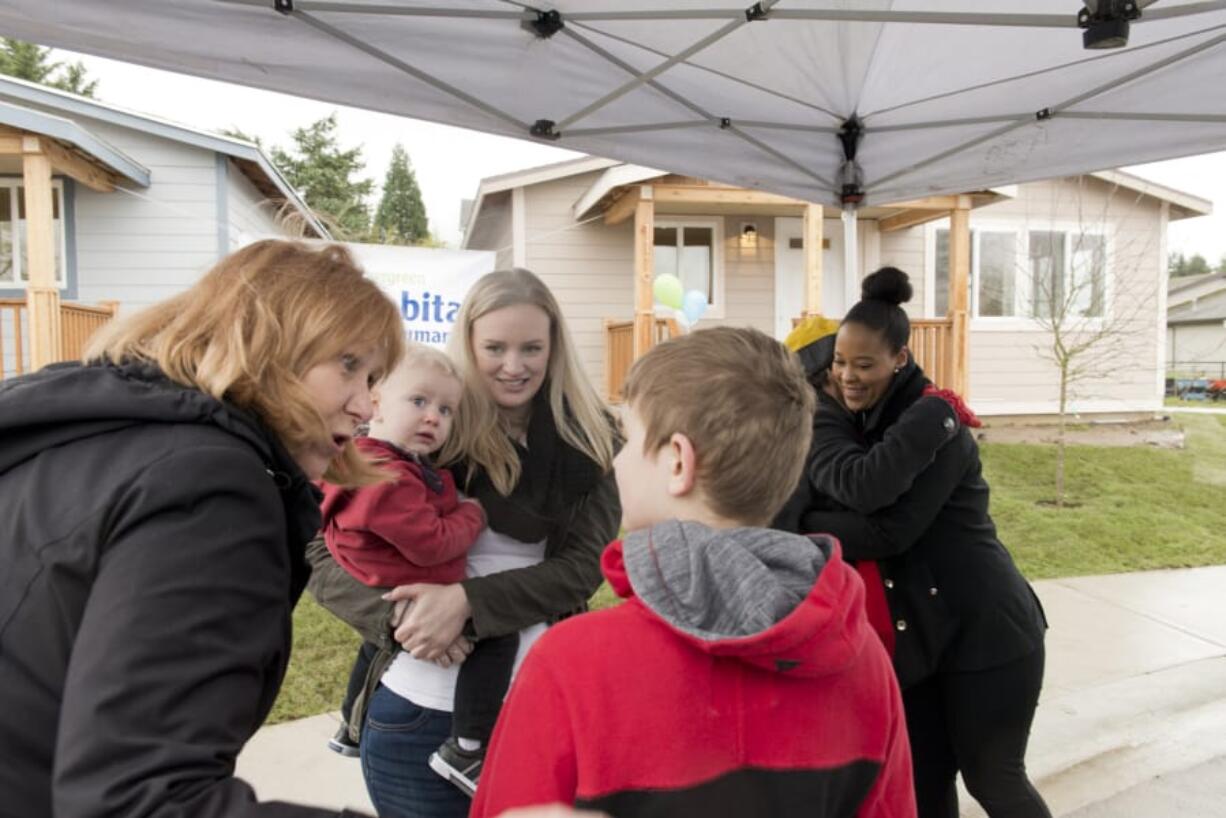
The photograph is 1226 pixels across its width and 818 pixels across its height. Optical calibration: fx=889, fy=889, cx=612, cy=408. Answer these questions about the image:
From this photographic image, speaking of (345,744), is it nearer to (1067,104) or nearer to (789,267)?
(1067,104)

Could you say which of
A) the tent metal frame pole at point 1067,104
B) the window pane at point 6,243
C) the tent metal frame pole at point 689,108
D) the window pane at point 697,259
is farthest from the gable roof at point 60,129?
the tent metal frame pole at point 1067,104

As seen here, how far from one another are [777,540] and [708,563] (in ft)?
0.35

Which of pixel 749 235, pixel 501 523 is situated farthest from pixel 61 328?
pixel 501 523

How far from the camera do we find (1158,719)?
15.5 feet

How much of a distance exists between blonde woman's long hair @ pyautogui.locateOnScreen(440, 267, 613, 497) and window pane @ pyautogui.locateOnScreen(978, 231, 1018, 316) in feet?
46.0

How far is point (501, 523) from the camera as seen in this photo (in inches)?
84.9

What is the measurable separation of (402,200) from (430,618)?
77.6m

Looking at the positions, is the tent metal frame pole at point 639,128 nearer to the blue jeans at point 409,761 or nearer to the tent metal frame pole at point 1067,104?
the tent metal frame pole at point 1067,104

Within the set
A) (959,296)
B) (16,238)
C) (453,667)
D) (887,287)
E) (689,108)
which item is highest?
(16,238)

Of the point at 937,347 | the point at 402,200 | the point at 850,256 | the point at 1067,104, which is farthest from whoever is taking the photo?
the point at 402,200

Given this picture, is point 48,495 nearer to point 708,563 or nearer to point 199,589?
point 199,589

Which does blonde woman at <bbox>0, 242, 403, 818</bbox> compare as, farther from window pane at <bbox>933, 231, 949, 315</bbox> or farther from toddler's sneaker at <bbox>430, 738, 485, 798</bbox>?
window pane at <bbox>933, 231, 949, 315</bbox>

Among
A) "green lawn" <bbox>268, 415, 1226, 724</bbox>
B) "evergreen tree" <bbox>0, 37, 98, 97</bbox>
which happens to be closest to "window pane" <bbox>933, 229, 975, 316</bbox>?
"green lawn" <bbox>268, 415, 1226, 724</bbox>

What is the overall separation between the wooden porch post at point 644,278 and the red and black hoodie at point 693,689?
10.3 metres
